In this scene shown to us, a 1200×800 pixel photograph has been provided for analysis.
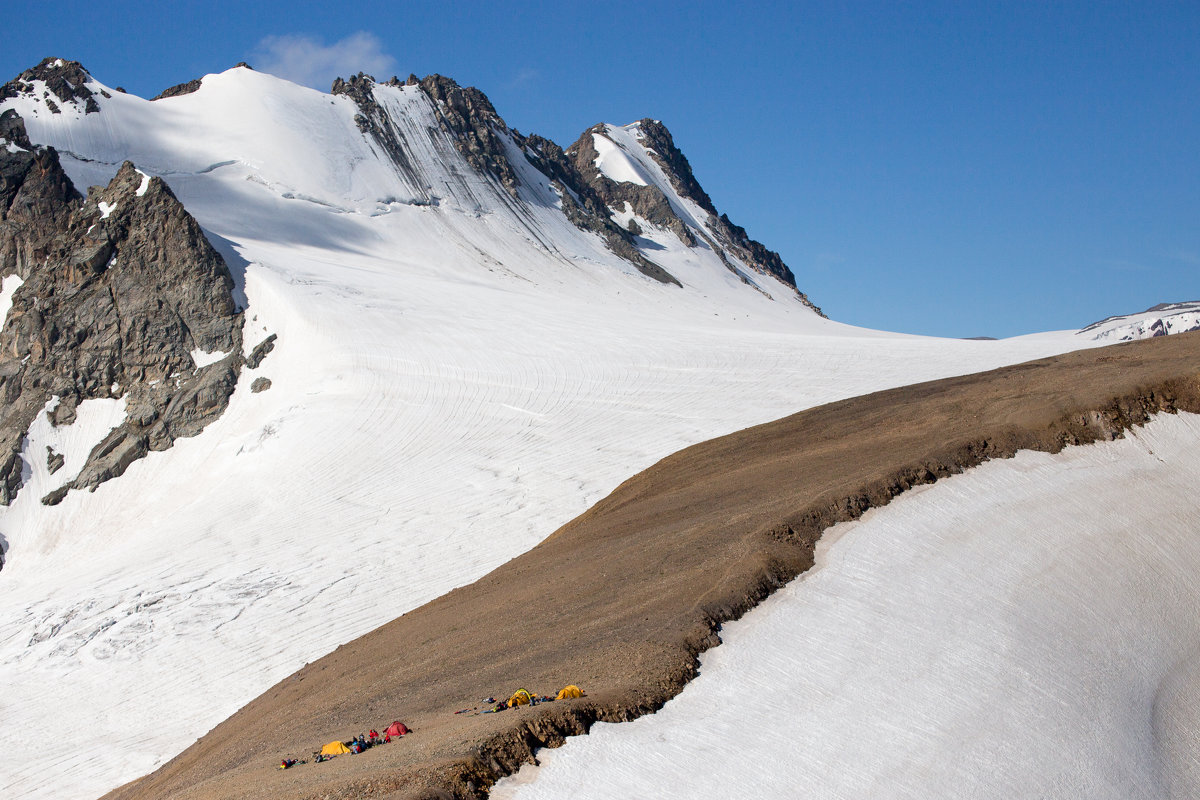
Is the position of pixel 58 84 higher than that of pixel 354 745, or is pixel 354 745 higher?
pixel 58 84

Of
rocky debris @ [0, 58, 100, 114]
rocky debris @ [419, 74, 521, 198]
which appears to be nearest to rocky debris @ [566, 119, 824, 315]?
rocky debris @ [419, 74, 521, 198]

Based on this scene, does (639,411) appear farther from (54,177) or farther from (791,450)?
(54,177)

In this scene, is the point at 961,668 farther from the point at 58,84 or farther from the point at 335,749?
the point at 58,84

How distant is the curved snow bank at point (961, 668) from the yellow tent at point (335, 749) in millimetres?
2801

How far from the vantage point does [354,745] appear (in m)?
10.9

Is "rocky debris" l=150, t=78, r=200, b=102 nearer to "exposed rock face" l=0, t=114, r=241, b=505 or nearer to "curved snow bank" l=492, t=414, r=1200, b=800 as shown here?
"exposed rock face" l=0, t=114, r=241, b=505

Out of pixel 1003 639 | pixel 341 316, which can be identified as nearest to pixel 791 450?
pixel 1003 639

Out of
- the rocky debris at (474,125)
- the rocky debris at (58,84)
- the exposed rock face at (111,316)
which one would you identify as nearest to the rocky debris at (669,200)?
the rocky debris at (474,125)

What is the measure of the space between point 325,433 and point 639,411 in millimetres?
11036

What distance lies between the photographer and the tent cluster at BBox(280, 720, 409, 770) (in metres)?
10.9

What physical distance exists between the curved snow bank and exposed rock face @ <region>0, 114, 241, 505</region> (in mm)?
29431

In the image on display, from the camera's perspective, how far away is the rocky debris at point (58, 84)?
70.4 metres

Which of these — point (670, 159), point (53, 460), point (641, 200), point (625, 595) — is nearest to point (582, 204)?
point (641, 200)

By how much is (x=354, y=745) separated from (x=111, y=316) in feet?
120
